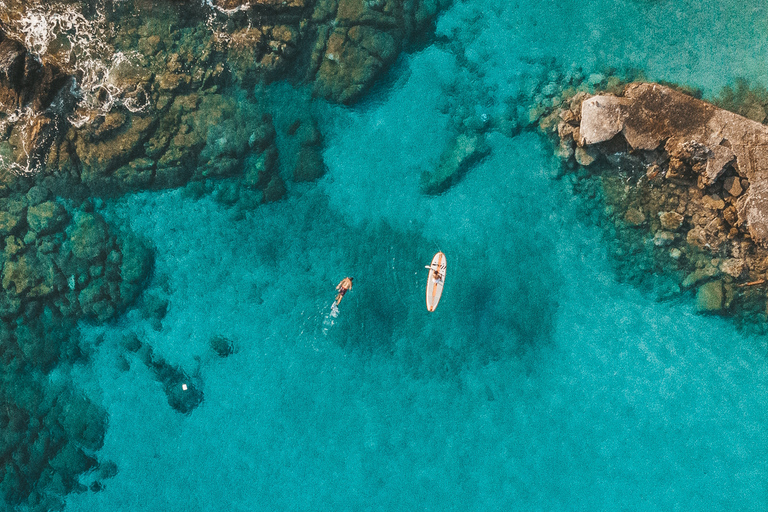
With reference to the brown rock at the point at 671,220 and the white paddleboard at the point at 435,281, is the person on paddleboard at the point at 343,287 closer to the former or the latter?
the white paddleboard at the point at 435,281

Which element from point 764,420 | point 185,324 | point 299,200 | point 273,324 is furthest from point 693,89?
point 185,324

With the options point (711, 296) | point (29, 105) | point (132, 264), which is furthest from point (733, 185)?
point (29, 105)

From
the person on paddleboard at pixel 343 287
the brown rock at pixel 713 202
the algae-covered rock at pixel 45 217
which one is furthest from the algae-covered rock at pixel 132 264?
the brown rock at pixel 713 202

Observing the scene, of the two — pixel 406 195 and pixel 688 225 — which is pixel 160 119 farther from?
pixel 688 225

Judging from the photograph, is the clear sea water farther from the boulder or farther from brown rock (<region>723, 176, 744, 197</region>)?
brown rock (<region>723, 176, 744, 197</region>)

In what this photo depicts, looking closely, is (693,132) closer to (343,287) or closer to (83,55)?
(343,287)

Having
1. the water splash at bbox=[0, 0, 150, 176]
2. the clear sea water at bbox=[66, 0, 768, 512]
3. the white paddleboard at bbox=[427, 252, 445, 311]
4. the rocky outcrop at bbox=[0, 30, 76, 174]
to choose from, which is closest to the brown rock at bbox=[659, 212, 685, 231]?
the clear sea water at bbox=[66, 0, 768, 512]

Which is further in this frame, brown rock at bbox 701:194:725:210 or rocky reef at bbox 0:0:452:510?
rocky reef at bbox 0:0:452:510
